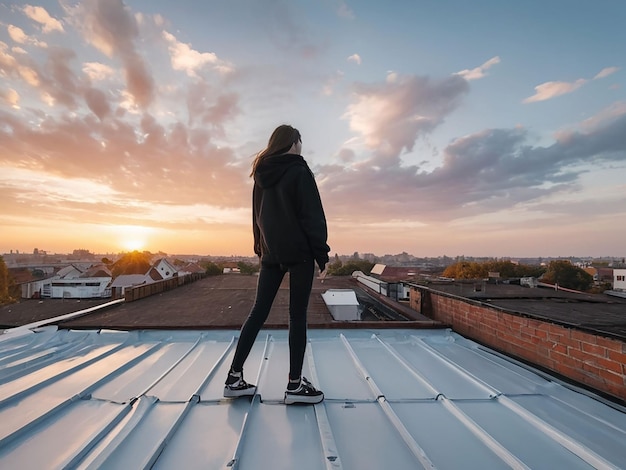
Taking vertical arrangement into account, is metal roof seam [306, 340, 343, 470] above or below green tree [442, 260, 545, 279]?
above

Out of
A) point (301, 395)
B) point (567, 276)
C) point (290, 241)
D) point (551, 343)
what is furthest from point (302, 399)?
point (567, 276)

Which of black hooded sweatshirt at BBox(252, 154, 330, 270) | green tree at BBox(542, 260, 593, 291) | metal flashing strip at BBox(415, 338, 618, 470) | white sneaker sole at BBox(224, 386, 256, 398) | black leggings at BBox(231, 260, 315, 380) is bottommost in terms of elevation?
green tree at BBox(542, 260, 593, 291)

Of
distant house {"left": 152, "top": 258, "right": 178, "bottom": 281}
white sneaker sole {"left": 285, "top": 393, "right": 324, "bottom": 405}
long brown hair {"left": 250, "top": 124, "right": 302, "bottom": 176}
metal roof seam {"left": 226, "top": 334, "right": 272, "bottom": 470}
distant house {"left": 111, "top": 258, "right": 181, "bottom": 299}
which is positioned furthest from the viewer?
distant house {"left": 152, "top": 258, "right": 178, "bottom": 281}

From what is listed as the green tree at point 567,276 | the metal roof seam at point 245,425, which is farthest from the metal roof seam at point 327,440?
the green tree at point 567,276

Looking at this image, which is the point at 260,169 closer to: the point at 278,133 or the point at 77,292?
the point at 278,133

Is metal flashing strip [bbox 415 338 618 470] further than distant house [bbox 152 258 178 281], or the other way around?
distant house [bbox 152 258 178 281]

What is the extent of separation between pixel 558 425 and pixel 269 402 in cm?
124

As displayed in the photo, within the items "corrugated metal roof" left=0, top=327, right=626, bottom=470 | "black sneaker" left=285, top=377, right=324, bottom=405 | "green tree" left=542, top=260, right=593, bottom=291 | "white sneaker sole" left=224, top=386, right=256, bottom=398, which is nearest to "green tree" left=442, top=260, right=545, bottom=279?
"green tree" left=542, top=260, right=593, bottom=291

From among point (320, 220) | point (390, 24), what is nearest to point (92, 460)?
point (320, 220)

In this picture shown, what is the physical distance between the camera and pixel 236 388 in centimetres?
142

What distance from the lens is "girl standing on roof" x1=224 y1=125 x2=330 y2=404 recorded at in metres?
1.40

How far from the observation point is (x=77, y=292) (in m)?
35.5

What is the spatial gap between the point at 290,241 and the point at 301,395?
2.35ft

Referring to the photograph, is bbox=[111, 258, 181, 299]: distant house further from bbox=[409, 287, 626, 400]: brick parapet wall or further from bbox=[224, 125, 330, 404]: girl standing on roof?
bbox=[224, 125, 330, 404]: girl standing on roof
